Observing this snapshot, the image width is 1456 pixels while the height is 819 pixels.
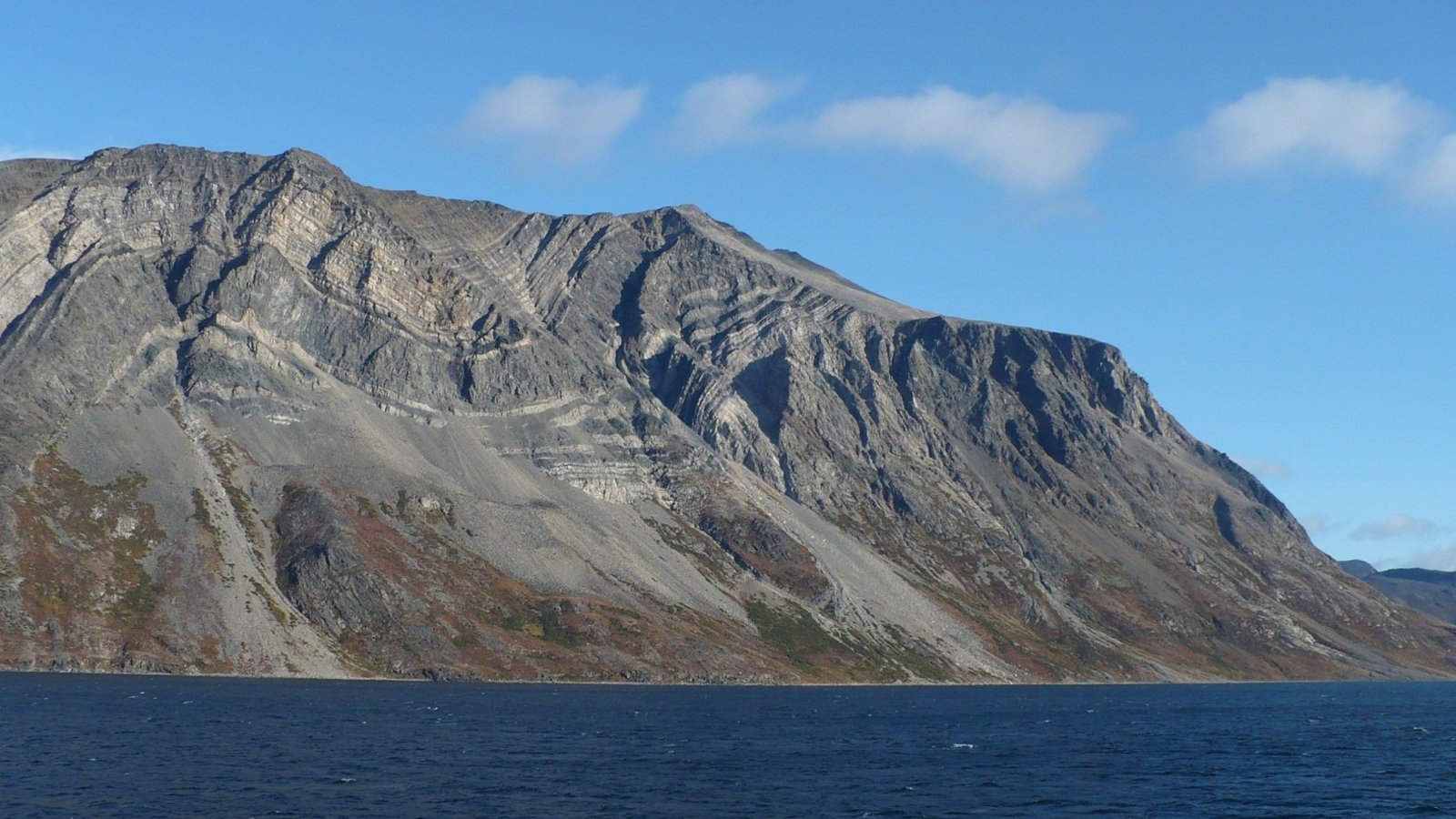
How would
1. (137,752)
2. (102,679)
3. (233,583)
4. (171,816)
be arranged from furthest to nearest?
(233,583) < (102,679) < (137,752) < (171,816)

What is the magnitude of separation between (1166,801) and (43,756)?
72482 mm

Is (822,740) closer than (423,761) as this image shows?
No

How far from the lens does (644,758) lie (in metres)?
105

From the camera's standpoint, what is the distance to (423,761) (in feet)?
322

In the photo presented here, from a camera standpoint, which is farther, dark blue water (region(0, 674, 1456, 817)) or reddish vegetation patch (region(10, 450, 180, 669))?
reddish vegetation patch (region(10, 450, 180, 669))

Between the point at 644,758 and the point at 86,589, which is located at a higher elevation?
the point at 644,758

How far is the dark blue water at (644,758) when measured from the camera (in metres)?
81.3

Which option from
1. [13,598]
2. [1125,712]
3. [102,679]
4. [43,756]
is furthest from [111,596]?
[1125,712]

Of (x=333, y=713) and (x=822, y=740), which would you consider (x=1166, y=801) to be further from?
(x=333, y=713)

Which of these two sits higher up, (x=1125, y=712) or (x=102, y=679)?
(x=1125, y=712)

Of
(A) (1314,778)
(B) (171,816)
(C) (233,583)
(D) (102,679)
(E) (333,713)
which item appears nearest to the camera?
(B) (171,816)

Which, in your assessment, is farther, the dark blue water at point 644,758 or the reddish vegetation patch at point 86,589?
the reddish vegetation patch at point 86,589

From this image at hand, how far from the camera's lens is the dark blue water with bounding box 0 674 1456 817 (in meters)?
81.3

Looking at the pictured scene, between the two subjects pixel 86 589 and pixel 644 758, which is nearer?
pixel 644 758
